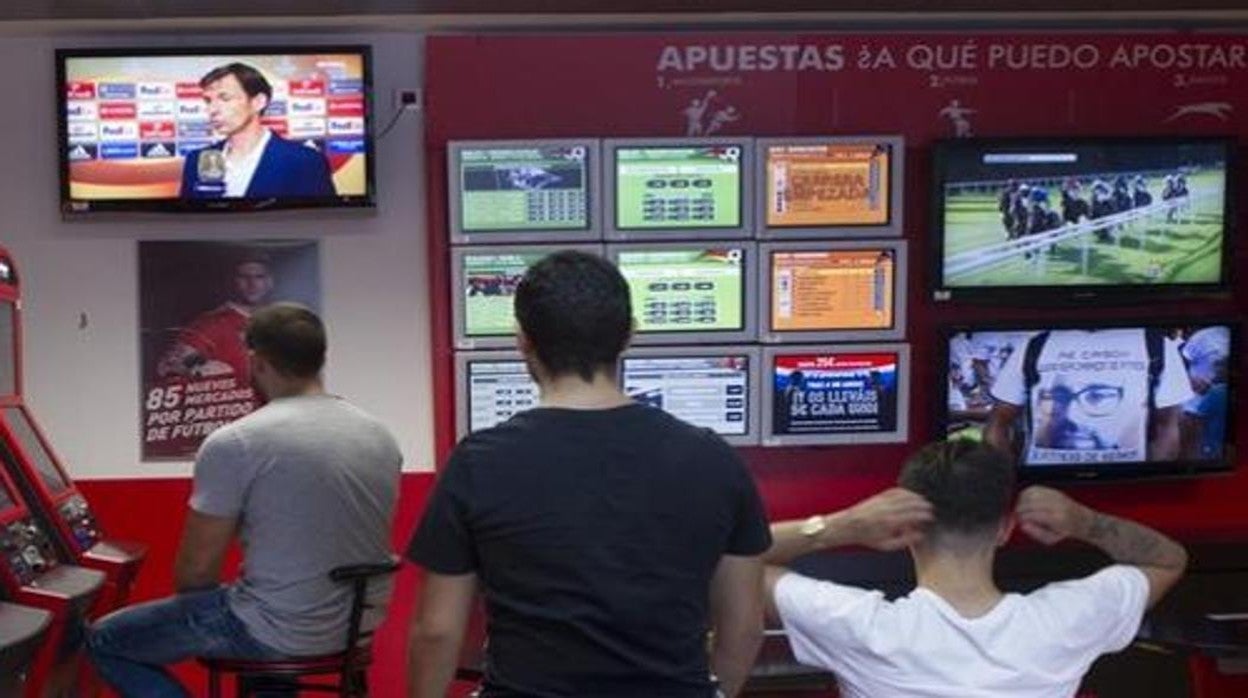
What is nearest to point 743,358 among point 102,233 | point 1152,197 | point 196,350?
point 1152,197

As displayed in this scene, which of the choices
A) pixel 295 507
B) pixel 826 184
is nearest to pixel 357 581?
pixel 295 507

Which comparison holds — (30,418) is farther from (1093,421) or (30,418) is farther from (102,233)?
(1093,421)

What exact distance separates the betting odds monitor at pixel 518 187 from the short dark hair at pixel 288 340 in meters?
1.09

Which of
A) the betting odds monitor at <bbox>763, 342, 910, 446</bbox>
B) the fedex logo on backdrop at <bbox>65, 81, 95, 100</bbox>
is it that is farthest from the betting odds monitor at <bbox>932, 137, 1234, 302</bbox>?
the fedex logo on backdrop at <bbox>65, 81, 95, 100</bbox>

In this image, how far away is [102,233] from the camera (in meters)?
4.51

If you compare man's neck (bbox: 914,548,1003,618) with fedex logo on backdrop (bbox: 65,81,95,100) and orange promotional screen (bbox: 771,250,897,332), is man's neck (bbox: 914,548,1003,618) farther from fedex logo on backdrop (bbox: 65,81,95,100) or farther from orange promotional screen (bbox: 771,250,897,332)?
fedex logo on backdrop (bbox: 65,81,95,100)

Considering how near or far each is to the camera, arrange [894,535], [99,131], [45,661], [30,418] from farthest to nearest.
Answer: [99,131] → [30,418] → [45,661] → [894,535]

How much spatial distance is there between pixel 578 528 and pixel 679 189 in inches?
101

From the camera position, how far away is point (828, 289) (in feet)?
14.8

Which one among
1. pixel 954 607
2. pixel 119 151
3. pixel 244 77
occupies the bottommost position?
pixel 954 607

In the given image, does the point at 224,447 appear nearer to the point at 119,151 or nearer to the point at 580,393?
the point at 580,393

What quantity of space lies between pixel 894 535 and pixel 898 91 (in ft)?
8.84

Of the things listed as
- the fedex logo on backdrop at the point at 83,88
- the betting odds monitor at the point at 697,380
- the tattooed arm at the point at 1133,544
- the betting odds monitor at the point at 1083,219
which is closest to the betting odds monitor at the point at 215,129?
the fedex logo on backdrop at the point at 83,88

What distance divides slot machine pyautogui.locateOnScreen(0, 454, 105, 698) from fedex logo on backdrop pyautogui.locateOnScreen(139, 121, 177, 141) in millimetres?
1248
